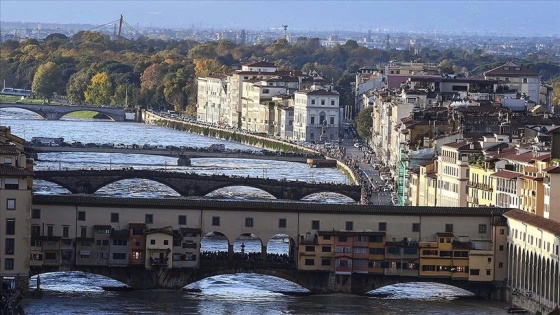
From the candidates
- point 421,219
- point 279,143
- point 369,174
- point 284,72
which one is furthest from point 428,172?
point 284,72

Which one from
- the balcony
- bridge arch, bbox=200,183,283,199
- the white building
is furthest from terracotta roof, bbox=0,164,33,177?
the white building

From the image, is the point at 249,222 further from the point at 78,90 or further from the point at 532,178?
the point at 78,90

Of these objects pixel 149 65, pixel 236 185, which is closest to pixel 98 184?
pixel 236 185

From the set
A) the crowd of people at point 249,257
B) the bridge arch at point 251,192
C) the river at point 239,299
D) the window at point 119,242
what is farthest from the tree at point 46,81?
the window at point 119,242

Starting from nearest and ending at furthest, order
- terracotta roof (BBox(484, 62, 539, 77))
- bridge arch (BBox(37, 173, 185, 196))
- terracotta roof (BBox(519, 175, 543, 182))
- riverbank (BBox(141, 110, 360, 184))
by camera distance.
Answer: terracotta roof (BBox(519, 175, 543, 182)), bridge arch (BBox(37, 173, 185, 196)), riverbank (BBox(141, 110, 360, 184)), terracotta roof (BBox(484, 62, 539, 77))

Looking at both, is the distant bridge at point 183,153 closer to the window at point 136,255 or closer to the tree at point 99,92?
the window at point 136,255

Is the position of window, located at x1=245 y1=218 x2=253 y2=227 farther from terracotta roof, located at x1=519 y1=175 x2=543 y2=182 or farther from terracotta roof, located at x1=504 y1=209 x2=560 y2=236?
terracotta roof, located at x1=519 y1=175 x2=543 y2=182

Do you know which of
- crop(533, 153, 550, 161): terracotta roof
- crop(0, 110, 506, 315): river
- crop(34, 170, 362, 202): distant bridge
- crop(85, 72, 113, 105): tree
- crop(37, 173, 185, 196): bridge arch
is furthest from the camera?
crop(85, 72, 113, 105): tree
